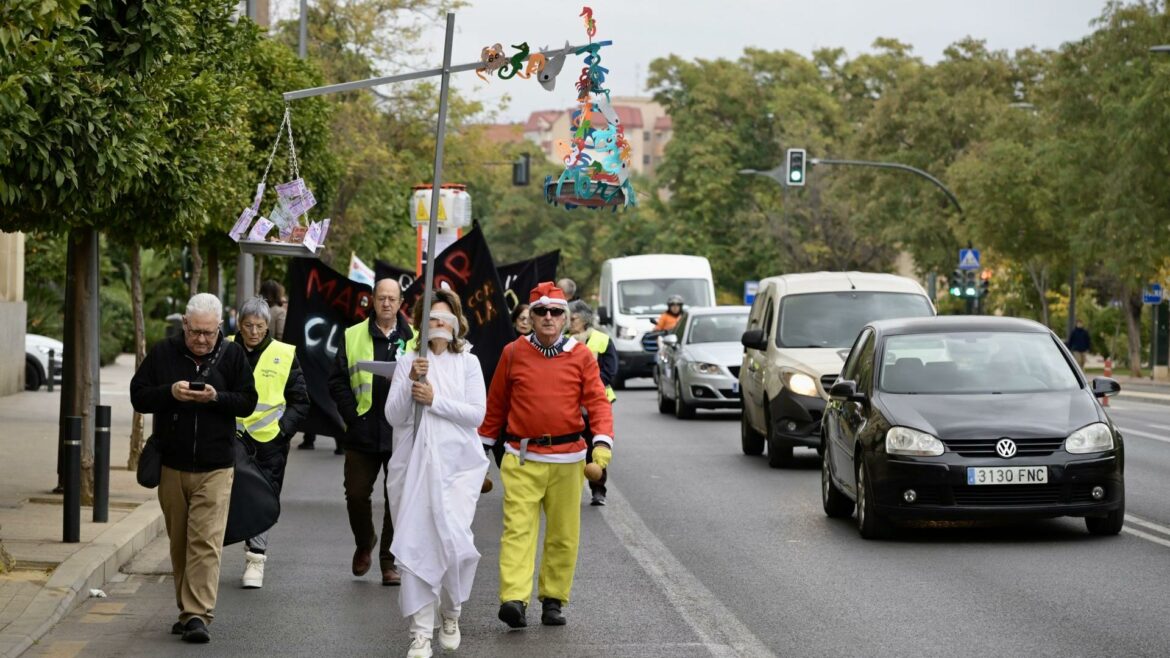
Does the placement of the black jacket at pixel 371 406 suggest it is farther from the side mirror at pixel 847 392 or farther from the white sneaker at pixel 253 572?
the side mirror at pixel 847 392

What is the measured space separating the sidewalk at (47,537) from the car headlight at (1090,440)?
6088 millimetres

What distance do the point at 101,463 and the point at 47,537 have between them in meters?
0.78

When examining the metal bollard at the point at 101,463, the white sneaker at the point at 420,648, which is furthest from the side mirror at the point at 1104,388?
the metal bollard at the point at 101,463

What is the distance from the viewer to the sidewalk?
Answer: 966 cm

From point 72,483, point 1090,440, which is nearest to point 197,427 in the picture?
point 72,483

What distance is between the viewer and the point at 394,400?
29.7 feet

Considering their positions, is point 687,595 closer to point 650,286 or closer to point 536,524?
point 536,524

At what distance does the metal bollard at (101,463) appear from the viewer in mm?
12758

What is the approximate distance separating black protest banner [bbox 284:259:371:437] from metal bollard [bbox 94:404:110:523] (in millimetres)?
1377

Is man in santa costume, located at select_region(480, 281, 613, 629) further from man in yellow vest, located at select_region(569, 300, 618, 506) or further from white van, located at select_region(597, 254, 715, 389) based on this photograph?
white van, located at select_region(597, 254, 715, 389)

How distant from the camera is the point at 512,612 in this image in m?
9.27

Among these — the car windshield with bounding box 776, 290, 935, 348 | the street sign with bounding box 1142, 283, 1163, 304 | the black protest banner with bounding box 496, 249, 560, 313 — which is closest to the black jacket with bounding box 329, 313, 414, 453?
the black protest banner with bounding box 496, 249, 560, 313

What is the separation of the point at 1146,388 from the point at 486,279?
39.3m

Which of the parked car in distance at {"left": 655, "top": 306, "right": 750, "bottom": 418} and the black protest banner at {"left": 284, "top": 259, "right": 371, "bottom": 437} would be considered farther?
the parked car in distance at {"left": 655, "top": 306, "right": 750, "bottom": 418}
